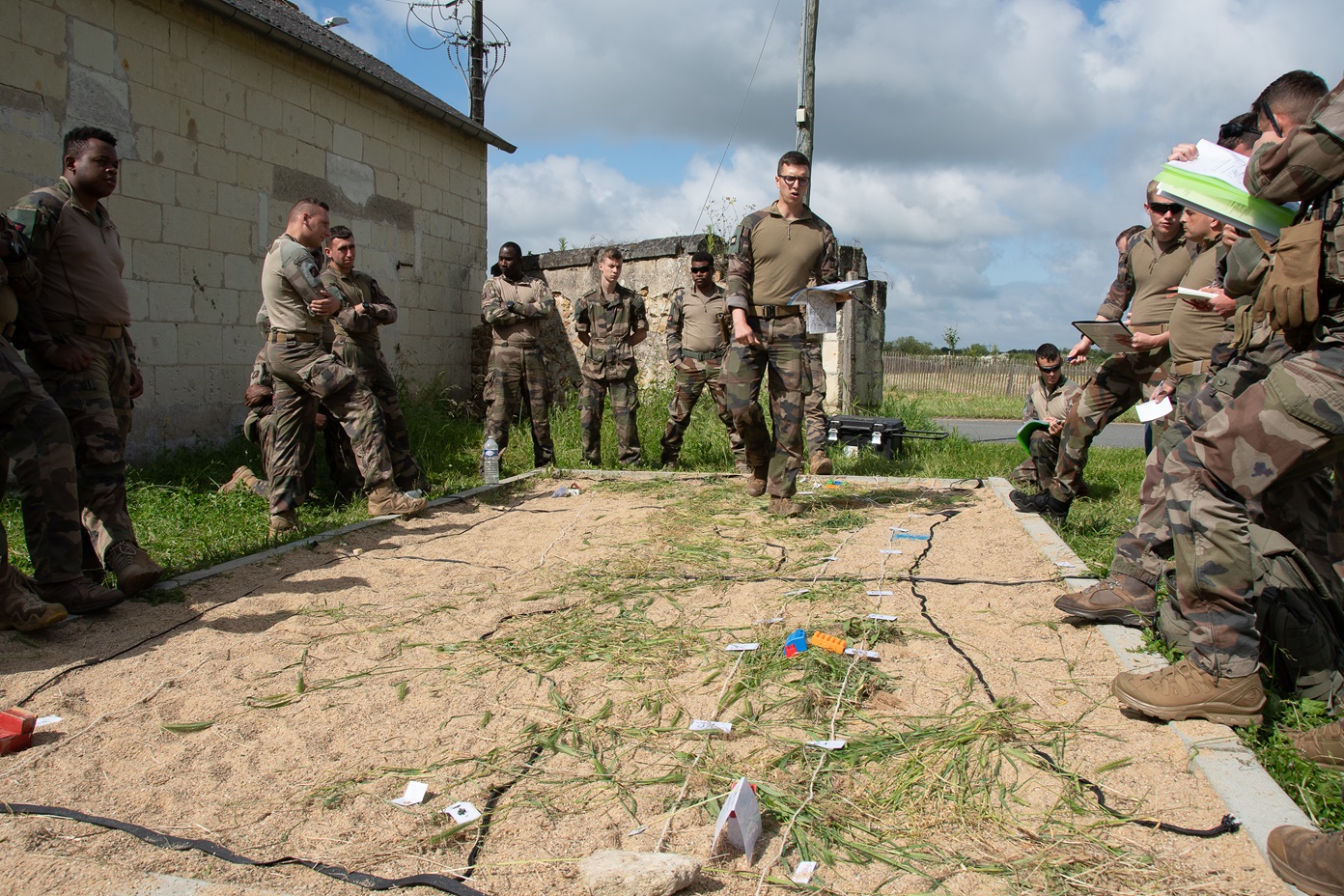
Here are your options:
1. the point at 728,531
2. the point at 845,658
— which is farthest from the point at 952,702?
the point at 728,531

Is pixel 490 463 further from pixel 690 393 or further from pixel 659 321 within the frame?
pixel 659 321

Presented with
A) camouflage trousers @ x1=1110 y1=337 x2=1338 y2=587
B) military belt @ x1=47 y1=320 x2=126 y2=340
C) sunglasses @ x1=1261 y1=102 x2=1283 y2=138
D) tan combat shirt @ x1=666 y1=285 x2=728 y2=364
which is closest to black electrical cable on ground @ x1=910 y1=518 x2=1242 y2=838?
camouflage trousers @ x1=1110 y1=337 x2=1338 y2=587

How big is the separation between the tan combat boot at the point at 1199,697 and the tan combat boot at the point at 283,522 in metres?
4.43

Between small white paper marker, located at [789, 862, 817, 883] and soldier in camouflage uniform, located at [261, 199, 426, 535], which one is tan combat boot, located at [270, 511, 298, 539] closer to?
soldier in camouflage uniform, located at [261, 199, 426, 535]

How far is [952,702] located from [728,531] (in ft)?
8.58

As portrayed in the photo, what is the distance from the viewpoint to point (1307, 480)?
3043mm

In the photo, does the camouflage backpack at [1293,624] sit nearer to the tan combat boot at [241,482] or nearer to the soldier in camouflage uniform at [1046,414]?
the soldier in camouflage uniform at [1046,414]

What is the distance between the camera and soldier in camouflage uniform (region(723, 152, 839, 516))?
18.2ft

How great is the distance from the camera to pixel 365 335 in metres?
6.46

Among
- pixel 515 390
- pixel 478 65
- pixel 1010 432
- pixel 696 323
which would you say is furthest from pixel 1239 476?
pixel 478 65

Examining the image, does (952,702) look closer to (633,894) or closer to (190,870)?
(633,894)

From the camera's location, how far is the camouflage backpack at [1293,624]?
8.90 feet

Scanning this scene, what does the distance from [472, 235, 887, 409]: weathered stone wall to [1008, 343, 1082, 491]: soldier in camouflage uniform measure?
8.57ft

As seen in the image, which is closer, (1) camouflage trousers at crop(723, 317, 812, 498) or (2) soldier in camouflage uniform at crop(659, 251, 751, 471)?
(1) camouflage trousers at crop(723, 317, 812, 498)
